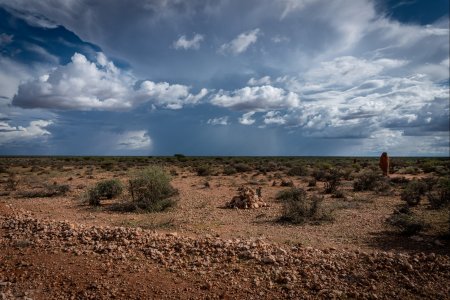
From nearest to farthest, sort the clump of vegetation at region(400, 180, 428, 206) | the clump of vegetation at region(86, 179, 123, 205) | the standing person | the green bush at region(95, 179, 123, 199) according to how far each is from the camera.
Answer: the clump of vegetation at region(400, 180, 428, 206)
the clump of vegetation at region(86, 179, 123, 205)
the green bush at region(95, 179, 123, 199)
the standing person

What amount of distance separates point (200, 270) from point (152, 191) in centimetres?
855

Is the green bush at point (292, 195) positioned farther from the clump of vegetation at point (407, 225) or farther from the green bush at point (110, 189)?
the green bush at point (110, 189)

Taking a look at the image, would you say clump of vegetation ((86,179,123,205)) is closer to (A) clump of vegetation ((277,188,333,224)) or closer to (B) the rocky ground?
(B) the rocky ground

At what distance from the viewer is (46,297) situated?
5973 millimetres

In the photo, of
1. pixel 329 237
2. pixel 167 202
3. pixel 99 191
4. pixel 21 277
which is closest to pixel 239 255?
pixel 329 237

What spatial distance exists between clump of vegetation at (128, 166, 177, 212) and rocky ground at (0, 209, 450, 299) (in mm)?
5367

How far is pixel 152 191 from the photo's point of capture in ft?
49.0

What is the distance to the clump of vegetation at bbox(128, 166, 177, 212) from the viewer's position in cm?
1397

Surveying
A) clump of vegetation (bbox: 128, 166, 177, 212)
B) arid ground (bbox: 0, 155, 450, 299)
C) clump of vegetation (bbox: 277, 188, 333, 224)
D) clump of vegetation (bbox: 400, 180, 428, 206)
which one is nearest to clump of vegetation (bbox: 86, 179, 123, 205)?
clump of vegetation (bbox: 128, 166, 177, 212)

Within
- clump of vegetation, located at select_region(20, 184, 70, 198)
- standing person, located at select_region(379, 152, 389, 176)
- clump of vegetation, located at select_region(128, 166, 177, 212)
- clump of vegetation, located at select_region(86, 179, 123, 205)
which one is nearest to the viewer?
clump of vegetation, located at select_region(128, 166, 177, 212)

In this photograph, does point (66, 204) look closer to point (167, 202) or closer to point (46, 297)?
point (167, 202)

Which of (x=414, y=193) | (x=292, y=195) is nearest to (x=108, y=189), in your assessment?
(x=292, y=195)

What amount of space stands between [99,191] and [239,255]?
10.7 metres

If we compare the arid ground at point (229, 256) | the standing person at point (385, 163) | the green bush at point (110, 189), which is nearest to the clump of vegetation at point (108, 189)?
the green bush at point (110, 189)
